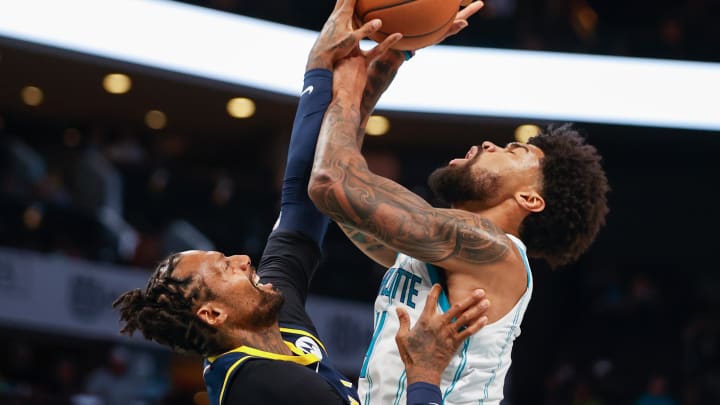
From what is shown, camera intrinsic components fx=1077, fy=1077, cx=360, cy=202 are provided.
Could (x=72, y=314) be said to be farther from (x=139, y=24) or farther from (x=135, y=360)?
(x=139, y=24)

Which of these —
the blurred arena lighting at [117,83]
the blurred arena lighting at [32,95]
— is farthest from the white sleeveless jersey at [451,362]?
the blurred arena lighting at [32,95]

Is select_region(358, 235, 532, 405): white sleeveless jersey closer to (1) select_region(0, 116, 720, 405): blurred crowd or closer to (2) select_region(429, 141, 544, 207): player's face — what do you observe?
(2) select_region(429, 141, 544, 207): player's face

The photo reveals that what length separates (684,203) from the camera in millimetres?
14406

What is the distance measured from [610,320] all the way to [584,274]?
1.68 metres

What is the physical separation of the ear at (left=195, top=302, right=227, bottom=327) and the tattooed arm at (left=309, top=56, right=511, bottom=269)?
473 millimetres

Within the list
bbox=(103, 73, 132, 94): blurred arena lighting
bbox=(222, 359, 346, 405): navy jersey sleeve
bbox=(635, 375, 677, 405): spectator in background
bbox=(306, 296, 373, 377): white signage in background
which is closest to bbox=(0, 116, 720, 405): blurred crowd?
bbox=(635, 375, 677, 405): spectator in background

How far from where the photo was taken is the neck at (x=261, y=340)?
307 centimetres

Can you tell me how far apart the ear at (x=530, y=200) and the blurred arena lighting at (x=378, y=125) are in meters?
9.91

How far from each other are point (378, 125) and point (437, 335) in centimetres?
1081

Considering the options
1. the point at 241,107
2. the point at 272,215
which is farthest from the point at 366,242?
the point at 241,107

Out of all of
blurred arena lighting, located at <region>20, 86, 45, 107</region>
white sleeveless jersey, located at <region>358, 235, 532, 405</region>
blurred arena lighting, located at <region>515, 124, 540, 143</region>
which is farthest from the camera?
blurred arena lighting, located at <region>20, 86, 45, 107</region>

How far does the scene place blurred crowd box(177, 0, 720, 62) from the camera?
12102 millimetres

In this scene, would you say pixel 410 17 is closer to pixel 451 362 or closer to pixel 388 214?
pixel 388 214

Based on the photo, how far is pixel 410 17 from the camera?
3.04 metres
